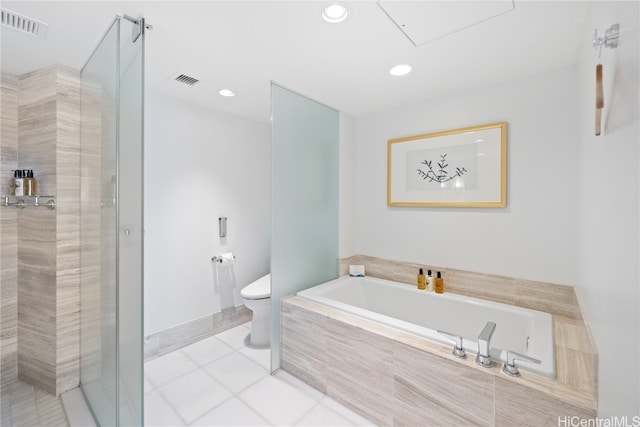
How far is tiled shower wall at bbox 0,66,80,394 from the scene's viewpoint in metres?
1.84

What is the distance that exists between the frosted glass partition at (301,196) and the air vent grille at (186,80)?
0.60 meters

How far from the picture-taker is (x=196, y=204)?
2.75 m

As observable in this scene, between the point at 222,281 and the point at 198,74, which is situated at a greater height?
the point at 198,74

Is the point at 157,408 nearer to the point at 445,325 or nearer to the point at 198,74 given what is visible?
the point at 445,325

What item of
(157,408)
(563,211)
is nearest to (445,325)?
(563,211)

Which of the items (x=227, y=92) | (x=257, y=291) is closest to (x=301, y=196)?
(x=257, y=291)

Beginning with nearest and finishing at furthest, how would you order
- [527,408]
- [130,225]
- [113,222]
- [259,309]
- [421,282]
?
[527,408]
[130,225]
[113,222]
[421,282]
[259,309]

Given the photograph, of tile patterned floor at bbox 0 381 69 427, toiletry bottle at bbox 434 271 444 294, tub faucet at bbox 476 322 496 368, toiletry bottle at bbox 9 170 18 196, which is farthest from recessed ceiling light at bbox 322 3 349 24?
tile patterned floor at bbox 0 381 69 427

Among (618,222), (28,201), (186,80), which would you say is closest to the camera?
Answer: (618,222)

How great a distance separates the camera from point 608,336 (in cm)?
92

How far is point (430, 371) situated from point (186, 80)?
101 inches

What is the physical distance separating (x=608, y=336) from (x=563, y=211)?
124 cm

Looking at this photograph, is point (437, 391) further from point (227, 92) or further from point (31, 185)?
point (31, 185)

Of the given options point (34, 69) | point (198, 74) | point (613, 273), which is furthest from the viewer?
point (198, 74)
